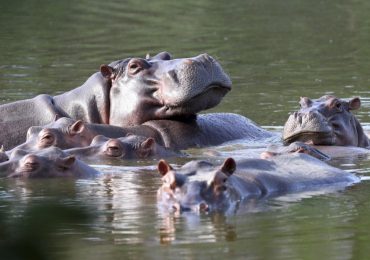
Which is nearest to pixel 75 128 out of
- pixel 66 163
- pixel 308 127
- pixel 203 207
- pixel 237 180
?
pixel 66 163

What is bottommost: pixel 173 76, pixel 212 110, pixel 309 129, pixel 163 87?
pixel 212 110

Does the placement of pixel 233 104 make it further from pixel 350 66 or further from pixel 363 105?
pixel 350 66

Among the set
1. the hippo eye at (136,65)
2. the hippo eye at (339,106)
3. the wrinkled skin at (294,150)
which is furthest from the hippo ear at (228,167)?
the hippo eye at (136,65)

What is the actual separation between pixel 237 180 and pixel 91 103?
12.4 feet

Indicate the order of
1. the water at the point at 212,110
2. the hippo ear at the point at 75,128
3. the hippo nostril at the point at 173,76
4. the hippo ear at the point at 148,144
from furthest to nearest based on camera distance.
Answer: the hippo nostril at the point at 173,76 → the hippo ear at the point at 75,128 → the hippo ear at the point at 148,144 → the water at the point at 212,110

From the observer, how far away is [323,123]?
301 inches

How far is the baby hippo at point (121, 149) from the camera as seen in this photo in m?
7.18

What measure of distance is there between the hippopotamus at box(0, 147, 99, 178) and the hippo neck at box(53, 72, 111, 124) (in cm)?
232

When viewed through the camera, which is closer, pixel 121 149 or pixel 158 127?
pixel 121 149

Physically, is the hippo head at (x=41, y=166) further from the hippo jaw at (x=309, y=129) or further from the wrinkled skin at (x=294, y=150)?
the hippo jaw at (x=309, y=129)

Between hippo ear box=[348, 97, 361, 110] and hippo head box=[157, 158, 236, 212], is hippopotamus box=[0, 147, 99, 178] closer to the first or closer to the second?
hippo head box=[157, 158, 236, 212]

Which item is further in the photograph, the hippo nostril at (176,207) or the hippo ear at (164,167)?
the hippo ear at (164,167)

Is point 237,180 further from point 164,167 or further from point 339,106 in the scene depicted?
point 339,106

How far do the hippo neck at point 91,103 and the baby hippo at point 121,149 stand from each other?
3.48 ft
